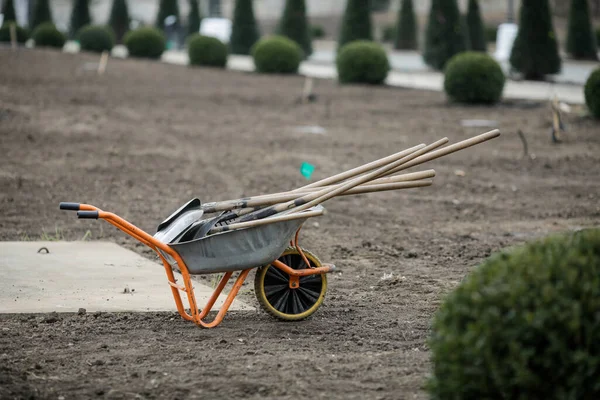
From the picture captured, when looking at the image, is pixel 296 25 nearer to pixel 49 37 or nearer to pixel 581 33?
pixel 49 37

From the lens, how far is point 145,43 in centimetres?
2942

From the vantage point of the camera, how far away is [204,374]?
3.99 metres

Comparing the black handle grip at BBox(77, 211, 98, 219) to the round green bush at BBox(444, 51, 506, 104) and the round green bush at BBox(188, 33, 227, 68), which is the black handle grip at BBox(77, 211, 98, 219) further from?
the round green bush at BBox(188, 33, 227, 68)

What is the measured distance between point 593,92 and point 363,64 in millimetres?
8215

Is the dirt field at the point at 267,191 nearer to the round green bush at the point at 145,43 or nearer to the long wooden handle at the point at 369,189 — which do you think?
the long wooden handle at the point at 369,189

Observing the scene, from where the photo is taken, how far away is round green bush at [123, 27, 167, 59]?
2941cm

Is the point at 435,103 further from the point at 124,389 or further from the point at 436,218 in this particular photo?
the point at 124,389

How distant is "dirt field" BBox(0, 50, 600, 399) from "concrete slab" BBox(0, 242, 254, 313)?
184 millimetres

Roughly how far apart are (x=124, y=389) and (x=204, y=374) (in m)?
0.40

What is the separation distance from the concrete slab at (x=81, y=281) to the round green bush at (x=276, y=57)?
1821cm

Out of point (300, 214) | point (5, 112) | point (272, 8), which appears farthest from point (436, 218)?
point (272, 8)

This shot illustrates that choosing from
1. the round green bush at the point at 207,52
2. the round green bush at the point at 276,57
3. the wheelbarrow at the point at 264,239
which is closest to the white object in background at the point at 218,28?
the round green bush at the point at 207,52

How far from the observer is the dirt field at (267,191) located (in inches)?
160

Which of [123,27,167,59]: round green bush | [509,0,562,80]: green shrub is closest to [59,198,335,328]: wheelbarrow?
[509,0,562,80]: green shrub
